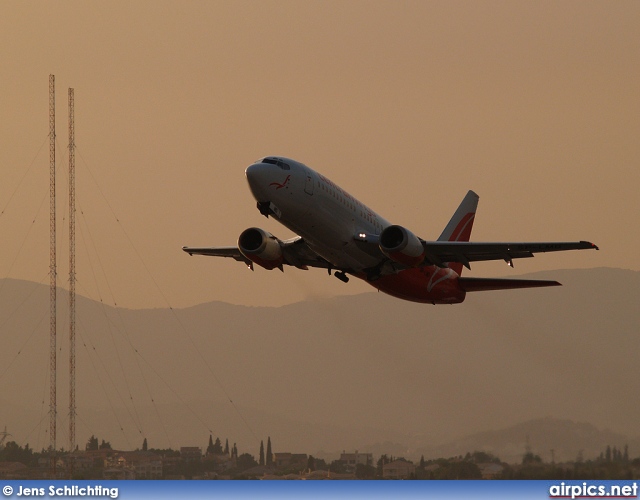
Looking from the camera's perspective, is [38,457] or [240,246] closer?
[240,246]

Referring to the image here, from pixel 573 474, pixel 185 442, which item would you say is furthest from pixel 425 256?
pixel 185 442

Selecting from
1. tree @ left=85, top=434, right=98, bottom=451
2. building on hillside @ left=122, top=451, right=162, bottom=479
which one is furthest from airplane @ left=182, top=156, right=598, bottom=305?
tree @ left=85, top=434, right=98, bottom=451

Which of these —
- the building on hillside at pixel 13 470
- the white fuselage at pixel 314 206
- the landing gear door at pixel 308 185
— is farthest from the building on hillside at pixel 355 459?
the landing gear door at pixel 308 185

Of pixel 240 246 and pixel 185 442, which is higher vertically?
pixel 240 246

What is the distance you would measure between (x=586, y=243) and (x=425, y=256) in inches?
360

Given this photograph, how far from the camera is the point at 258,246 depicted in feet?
227

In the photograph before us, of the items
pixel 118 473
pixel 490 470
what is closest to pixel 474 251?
pixel 490 470

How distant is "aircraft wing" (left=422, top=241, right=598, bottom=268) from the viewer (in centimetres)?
6712

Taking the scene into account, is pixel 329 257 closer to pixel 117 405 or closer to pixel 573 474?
pixel 573 474

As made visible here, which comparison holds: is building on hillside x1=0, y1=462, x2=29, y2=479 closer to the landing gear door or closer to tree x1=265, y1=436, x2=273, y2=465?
tree x1=265, y1=436, x2=273, y2=465

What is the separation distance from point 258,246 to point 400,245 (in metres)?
7.64

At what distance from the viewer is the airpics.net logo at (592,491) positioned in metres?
65.2

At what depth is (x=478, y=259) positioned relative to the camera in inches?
2751

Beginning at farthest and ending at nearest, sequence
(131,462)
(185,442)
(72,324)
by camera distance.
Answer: (185,442) → (131,462) → (72,324)
